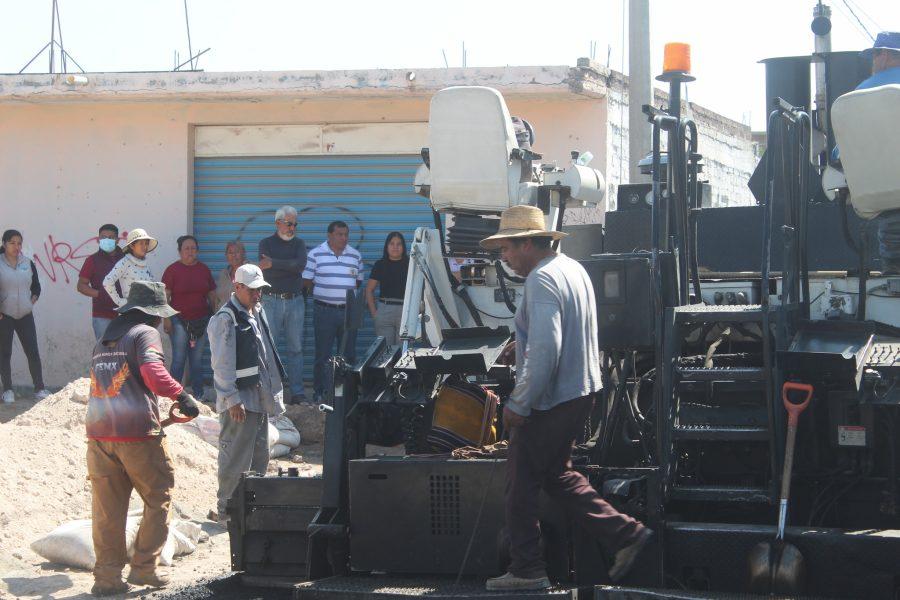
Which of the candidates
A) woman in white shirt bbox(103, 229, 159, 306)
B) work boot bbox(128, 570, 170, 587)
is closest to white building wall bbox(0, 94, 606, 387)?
woman in white shirt bbox(103, 229, 159, 306)

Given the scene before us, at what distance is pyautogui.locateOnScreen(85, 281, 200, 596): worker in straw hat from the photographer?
6.95m

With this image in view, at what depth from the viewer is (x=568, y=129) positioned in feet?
43.0

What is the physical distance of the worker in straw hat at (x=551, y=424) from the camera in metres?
5.13

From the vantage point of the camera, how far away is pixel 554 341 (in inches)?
202

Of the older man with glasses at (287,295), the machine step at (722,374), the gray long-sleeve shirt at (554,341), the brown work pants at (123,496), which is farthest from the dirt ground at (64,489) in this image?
the machine step at (722,374)

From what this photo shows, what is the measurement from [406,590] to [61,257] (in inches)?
385

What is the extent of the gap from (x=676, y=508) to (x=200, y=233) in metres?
9.53

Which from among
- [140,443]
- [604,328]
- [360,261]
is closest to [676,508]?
[604,328]

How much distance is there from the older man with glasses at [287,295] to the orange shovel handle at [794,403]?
745 cm

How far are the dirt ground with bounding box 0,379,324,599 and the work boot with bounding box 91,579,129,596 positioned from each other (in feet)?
0.19

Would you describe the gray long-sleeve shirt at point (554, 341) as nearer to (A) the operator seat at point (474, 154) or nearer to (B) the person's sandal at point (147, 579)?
(A) the operator seat at point (474, 154)

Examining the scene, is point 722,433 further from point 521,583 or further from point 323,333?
point 323,333

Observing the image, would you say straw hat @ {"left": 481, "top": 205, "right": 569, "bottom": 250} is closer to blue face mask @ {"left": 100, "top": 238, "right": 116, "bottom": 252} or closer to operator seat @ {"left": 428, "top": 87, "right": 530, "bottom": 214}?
operator seat @ {"left": 428, "top": 87, "right": 530, "bottom": 214}

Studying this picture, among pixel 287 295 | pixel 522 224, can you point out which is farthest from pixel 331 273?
pixel 522 224
